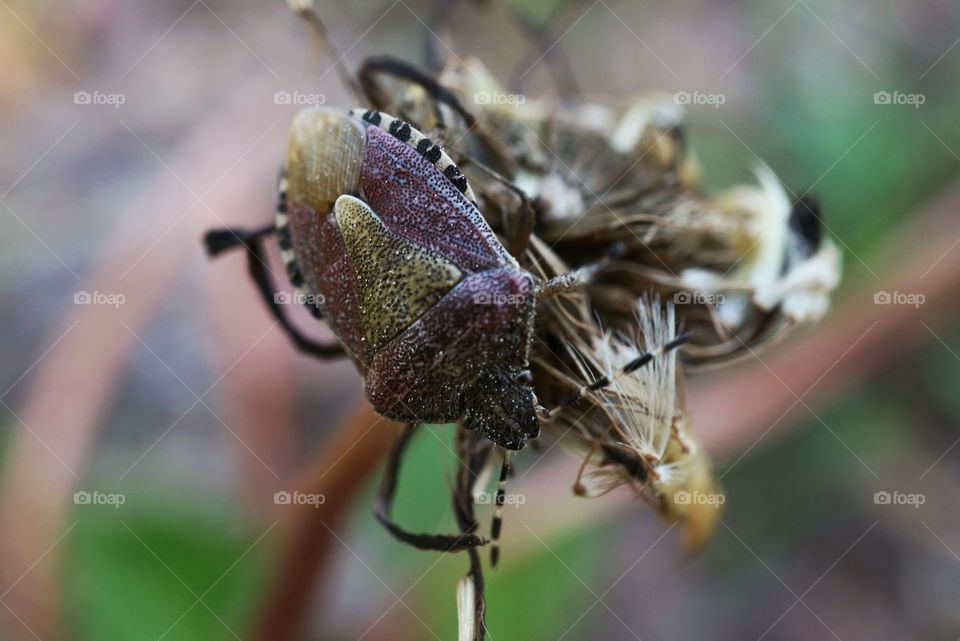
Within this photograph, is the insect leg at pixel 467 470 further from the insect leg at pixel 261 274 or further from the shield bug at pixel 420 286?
the insect leg at pixel 261 274

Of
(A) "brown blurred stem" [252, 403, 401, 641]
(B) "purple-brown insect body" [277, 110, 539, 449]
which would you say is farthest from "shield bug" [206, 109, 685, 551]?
(A) "brown blurred stem" [252, 403, 401, 641]

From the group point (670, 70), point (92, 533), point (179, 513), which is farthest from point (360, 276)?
point (670, 70)

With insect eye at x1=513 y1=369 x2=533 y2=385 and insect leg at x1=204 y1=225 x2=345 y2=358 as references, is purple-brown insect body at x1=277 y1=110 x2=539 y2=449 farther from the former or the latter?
insect leg at x1=204 y1=225 x2=345 y2=358

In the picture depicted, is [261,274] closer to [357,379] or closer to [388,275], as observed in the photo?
[388,275]

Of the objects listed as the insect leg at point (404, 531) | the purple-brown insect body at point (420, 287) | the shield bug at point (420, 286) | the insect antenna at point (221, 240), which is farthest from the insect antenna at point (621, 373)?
the insect antenna at point (221, 240)

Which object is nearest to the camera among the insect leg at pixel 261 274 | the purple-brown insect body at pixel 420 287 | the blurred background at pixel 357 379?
the purple-brown insect body at pixel 420 287

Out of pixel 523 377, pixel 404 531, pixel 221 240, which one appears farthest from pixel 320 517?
pixel 523 377
